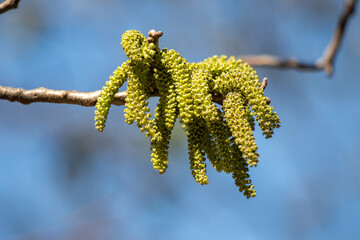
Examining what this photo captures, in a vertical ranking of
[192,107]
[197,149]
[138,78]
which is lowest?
[197,149]

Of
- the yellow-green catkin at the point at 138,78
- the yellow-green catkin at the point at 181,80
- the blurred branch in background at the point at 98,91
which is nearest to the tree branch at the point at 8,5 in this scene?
the blurred branch in background at the point at 98,91

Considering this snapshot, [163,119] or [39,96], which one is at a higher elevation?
[39,96]

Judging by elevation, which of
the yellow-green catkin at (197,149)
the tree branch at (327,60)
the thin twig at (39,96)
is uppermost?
the tree branch at (327,60)

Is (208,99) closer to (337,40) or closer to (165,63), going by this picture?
(165,63)

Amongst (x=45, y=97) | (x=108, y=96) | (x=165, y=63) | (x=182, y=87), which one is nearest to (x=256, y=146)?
(x=182, y=87)

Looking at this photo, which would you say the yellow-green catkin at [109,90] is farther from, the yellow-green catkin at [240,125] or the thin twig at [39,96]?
the yellow-green catkin at [240,125]

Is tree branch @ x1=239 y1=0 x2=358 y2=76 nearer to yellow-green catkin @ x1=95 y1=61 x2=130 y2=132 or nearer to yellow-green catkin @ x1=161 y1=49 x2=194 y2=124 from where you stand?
yellow-green catkin @ x1=161 y1=49 x2=194 y2=124

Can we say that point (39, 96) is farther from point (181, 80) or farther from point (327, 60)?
point (327, 60)

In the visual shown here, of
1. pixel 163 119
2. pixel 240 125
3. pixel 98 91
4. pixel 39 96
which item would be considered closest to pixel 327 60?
pixel 240 125

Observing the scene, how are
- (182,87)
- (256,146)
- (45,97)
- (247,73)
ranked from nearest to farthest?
(256,146)
(182,87)
(247,73)
(45,97)
